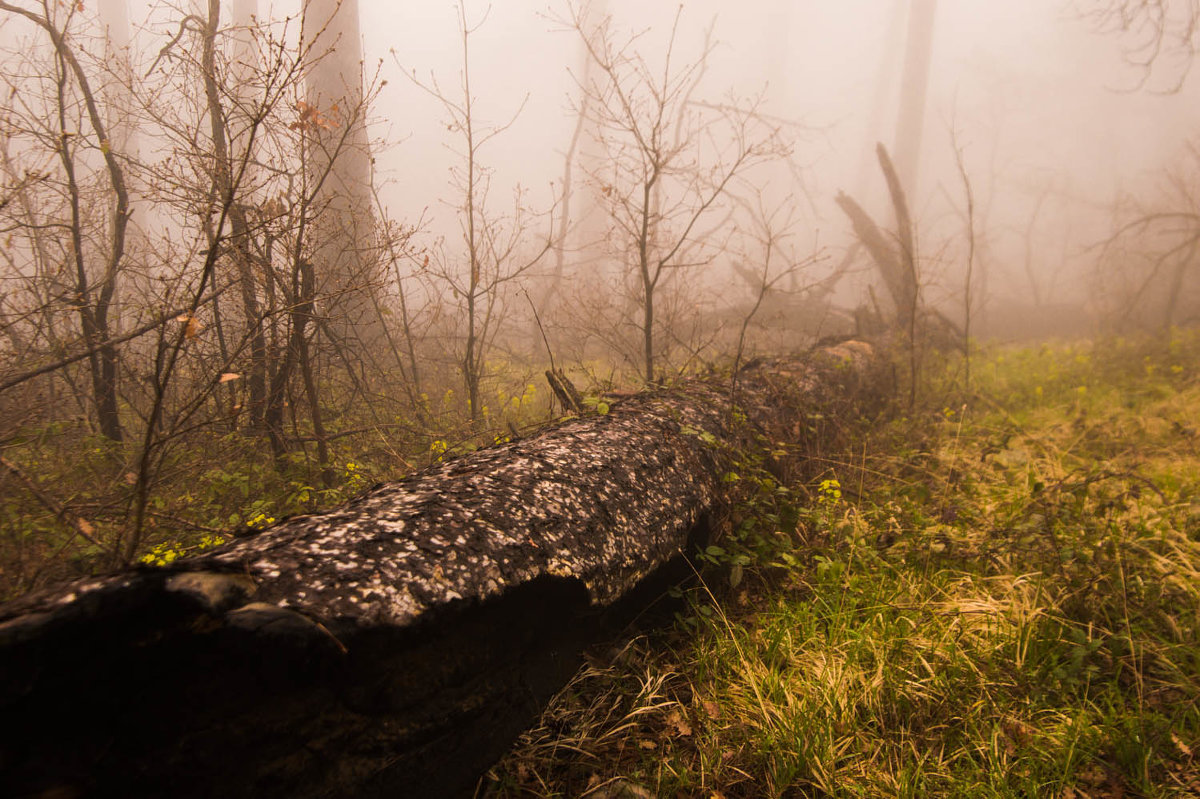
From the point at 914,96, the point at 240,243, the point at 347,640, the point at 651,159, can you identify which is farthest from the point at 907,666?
the point at 914,96

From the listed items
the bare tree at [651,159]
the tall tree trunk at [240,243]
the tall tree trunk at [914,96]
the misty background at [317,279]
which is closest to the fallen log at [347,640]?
the misty background at [317,279]

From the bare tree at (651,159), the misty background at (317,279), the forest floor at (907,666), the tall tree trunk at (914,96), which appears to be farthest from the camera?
the tall tree trunk at (914,96)

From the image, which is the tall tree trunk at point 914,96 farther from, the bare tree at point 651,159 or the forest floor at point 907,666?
the forest floor at point 907,666

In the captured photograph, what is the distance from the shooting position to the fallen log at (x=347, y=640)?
2.78 ft

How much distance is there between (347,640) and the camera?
1095mm

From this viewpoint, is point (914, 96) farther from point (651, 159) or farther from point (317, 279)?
point (317, 279)

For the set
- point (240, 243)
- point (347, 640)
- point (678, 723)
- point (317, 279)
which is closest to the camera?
point (347, 640)

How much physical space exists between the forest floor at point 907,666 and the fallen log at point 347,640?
30 cm

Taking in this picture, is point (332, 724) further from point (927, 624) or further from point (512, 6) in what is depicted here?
point (512, 6)

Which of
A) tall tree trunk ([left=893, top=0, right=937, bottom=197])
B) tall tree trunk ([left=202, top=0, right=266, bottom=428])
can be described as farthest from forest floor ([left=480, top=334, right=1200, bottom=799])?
tall tree trunk ([left=893, top=0, right=937, bottom=197])

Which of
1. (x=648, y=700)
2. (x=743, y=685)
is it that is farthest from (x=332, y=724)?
Answer: (x=743, y=685)

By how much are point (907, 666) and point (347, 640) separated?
5.90 feet

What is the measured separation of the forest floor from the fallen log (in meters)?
0.30

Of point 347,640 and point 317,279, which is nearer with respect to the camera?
point 347,640
